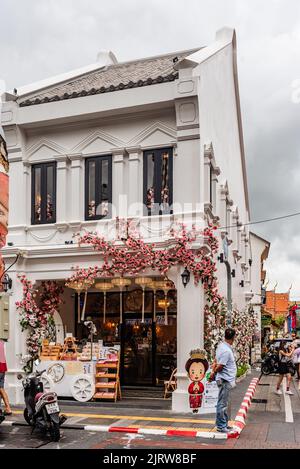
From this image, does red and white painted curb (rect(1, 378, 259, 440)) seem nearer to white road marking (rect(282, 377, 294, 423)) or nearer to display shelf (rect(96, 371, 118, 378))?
white road marking (rect(282, 377, 294, 423))

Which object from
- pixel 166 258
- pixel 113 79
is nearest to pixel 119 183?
pixel 166 258

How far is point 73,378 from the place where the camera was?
14.7 m

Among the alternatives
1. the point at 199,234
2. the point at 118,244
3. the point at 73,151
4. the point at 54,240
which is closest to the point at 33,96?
the point at 73,151

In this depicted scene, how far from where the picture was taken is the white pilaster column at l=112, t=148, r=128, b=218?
1514 centimetres

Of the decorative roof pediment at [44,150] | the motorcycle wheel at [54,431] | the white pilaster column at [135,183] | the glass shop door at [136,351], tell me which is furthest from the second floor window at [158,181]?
the motorcycle wheel at [54,431]

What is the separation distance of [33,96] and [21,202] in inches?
146

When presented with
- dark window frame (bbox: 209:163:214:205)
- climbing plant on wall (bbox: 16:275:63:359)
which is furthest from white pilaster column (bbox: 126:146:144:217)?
climbing plant on wall (bbox: 16:275:63:359)

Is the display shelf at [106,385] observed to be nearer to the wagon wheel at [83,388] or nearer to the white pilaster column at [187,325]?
the wagon wheel at [83,388]

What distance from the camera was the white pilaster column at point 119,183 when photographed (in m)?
15.1

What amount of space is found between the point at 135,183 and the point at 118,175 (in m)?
0.57

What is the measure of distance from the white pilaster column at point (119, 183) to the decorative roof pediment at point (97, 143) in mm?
240

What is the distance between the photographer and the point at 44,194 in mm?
15977

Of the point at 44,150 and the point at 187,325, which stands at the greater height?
the point at 44,150

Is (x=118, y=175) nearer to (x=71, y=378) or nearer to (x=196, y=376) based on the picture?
(x=71, y=378)
